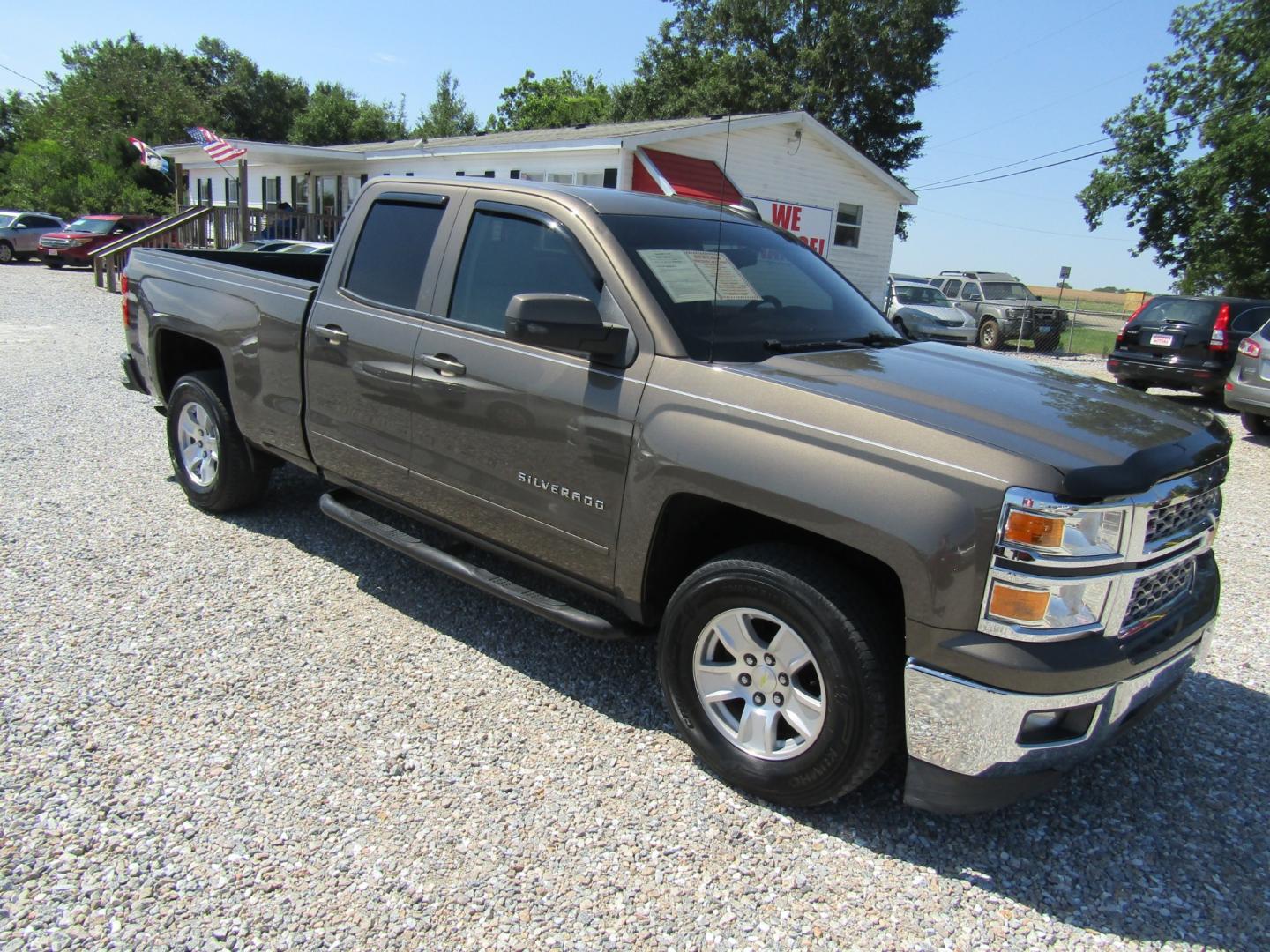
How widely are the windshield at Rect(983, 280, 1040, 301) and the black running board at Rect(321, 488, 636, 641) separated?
22.0 meters

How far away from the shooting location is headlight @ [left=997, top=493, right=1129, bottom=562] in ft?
7.79

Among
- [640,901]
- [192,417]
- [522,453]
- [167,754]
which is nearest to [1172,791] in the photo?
[640,901]

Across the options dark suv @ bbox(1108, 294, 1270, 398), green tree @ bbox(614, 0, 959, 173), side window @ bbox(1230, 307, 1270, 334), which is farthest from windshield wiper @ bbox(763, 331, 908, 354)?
green tree @ bbox(614, 0, 959, 173)

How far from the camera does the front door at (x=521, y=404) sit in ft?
10.5

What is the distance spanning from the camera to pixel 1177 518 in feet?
8.99

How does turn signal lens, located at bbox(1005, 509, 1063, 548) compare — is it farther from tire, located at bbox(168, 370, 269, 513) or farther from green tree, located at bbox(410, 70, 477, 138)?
green tree, located at bbox(410, 70, 477, 138)

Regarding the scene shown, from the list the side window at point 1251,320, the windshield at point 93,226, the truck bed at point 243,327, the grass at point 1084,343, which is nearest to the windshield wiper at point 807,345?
the truck bed at point 243,327

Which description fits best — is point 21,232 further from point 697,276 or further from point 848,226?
point 697,276

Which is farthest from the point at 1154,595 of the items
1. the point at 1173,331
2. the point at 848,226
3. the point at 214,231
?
the point at 214,231

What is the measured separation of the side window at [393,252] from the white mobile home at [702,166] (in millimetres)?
13852

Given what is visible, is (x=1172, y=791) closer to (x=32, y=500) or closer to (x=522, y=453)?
(x=522, y=453)

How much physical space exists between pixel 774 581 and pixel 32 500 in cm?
508

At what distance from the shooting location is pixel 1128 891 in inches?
106

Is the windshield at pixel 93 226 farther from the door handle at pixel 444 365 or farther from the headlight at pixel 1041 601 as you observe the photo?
→ the headlight at pixel 1041 601
